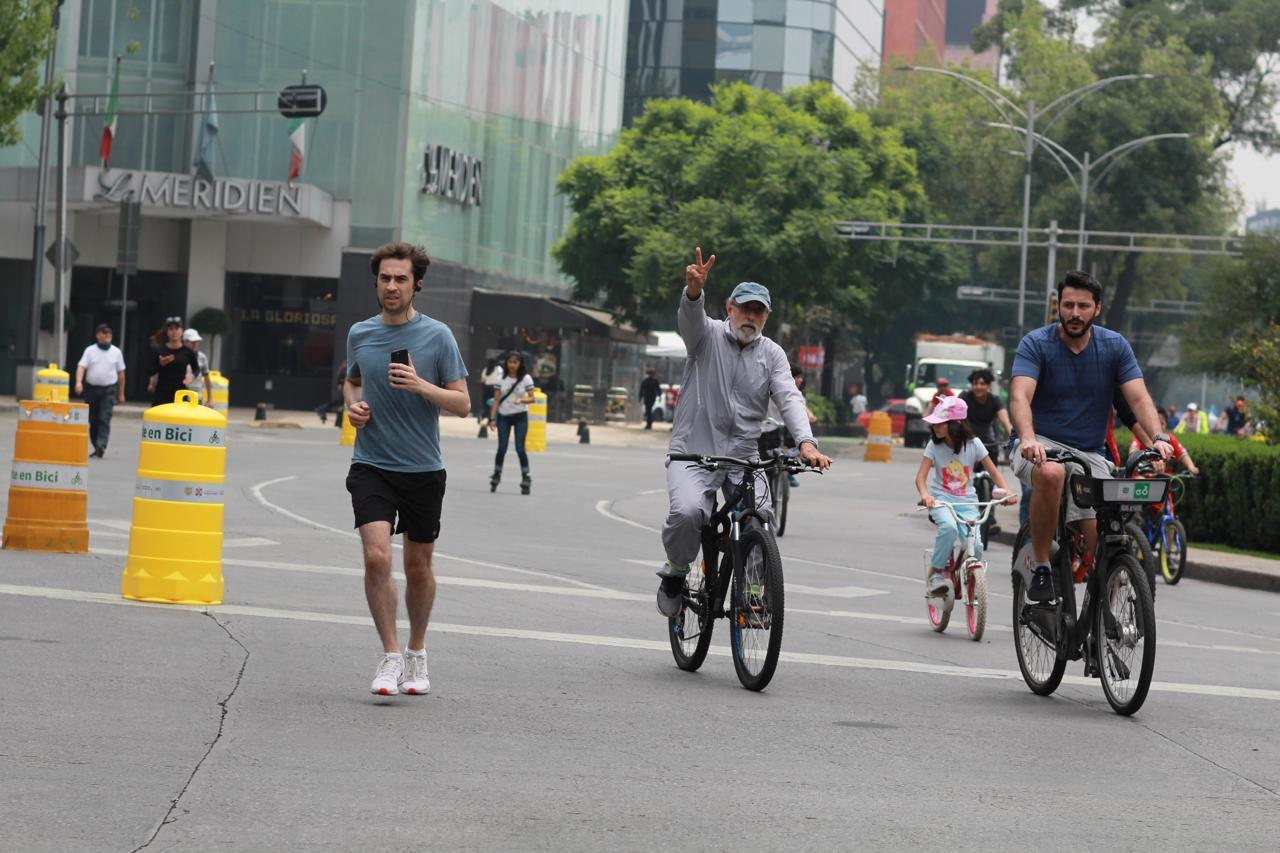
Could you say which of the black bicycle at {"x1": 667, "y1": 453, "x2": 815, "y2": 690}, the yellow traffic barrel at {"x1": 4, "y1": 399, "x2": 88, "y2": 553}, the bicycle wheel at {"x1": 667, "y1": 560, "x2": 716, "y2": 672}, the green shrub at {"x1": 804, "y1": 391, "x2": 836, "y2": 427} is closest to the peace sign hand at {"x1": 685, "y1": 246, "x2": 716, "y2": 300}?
the black bicycle at {"x1": 667, "y1": 453, "x2": 815, "y2": 690}

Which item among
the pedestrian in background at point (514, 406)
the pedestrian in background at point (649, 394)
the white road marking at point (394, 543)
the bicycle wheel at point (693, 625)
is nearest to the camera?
the bicycle wheel at point (693, 625)

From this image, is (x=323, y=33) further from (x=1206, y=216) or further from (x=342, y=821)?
(x=342, y=821)

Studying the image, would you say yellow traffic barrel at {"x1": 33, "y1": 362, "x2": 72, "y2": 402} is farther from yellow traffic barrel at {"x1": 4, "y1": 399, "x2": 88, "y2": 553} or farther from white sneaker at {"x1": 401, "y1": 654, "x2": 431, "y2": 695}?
white sneaker at {"x1": 401, "y1": 654, "x2": 431, "y2": 695}

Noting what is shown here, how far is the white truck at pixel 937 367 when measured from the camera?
174 feet

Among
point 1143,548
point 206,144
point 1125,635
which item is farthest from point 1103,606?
point 206,144

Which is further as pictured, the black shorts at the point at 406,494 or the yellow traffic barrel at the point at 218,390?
the yellow traffic barrel at the point at 218,390

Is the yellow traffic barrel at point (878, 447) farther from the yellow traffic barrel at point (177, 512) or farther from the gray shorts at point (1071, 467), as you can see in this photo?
the gray shorts at point (1071, 467)

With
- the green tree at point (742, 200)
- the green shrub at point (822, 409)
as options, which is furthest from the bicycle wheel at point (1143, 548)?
the green shrub at point (822, 409)

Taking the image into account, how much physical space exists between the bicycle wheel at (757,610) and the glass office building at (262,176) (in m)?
41.6

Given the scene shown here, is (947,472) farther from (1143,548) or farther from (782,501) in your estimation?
(782,501)

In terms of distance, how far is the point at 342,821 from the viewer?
589 centimetres

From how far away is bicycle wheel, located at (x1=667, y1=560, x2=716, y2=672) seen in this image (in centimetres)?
938

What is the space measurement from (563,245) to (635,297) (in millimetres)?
2545

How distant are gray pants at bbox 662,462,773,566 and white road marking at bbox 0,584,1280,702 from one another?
1.35 metres
